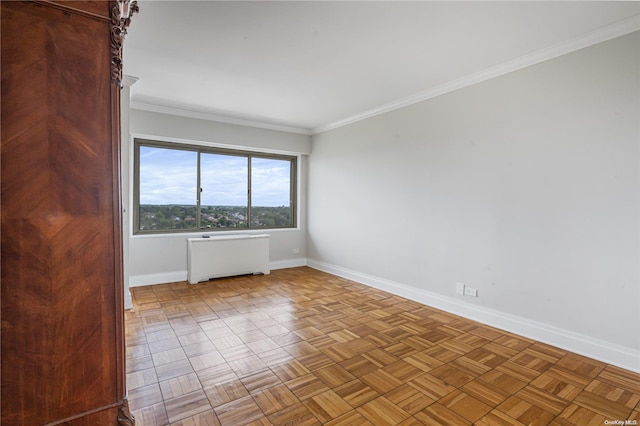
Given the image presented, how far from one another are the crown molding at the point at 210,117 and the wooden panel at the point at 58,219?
11.3 feet

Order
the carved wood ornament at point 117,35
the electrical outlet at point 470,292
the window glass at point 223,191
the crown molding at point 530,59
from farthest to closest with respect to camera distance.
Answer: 1. the window glass at point 223,191
2. the electrical outlet at point 470,292
3. the crown molding at point 530,59
4. the carved wood ornament at point 117,35

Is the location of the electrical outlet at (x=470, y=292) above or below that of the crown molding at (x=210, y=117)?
below

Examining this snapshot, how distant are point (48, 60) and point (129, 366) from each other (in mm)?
2016

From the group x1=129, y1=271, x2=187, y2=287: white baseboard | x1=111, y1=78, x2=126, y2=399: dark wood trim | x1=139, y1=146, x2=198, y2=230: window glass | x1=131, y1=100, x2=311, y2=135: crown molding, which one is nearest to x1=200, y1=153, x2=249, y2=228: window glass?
x1=139, y1=146, x2=198, y2=230: window glass

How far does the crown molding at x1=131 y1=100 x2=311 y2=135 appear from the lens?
4.20m

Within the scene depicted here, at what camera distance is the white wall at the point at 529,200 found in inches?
91.0

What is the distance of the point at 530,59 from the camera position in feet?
8.95

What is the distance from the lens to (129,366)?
2.21 metres

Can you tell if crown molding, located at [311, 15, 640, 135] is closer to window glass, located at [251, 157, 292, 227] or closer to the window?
window glass, located at [251, 157, 292, 227]

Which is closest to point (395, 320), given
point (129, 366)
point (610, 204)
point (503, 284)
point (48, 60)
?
point (503, 284)

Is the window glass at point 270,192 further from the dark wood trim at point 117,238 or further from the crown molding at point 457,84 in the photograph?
the dark wood trim at point 117,238

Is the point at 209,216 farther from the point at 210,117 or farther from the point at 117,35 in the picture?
the point at 117,35

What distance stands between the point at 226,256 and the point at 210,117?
2.11m

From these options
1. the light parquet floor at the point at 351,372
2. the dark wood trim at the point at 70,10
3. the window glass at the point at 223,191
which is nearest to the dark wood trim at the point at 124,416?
the light parquet floor at the point at 351,372
